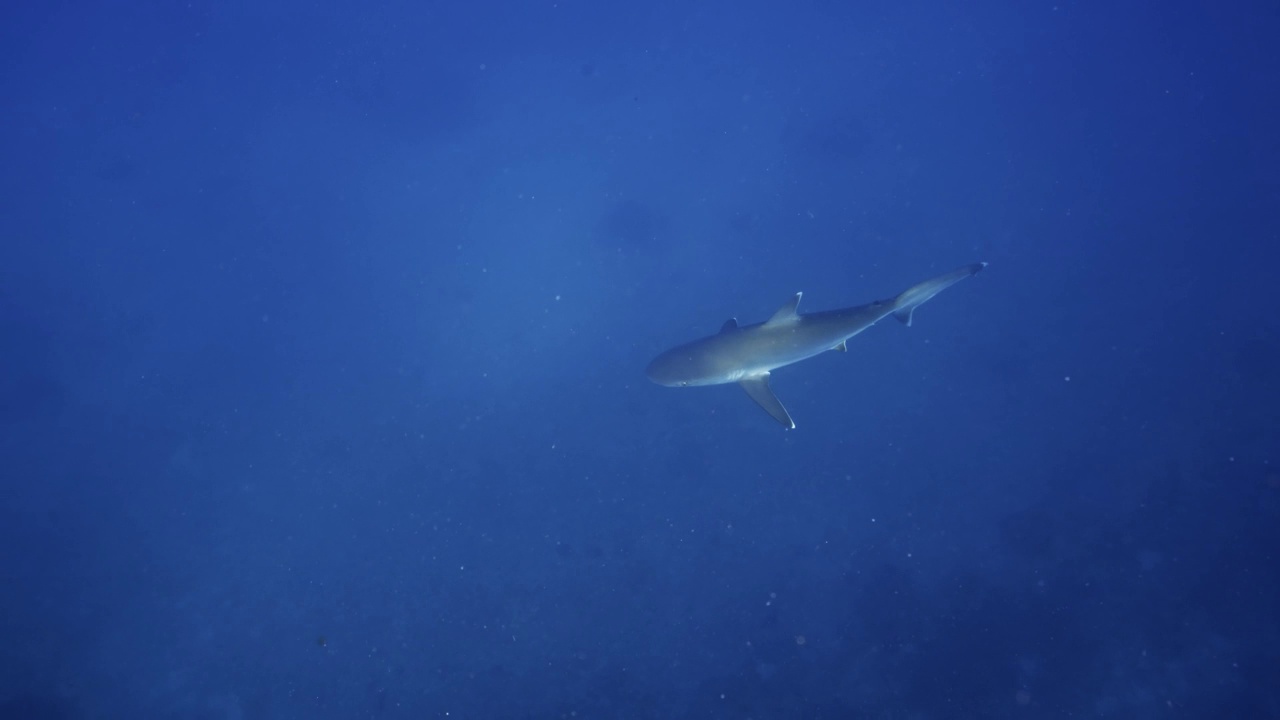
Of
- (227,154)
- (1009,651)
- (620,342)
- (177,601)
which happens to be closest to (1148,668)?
(1009,651)

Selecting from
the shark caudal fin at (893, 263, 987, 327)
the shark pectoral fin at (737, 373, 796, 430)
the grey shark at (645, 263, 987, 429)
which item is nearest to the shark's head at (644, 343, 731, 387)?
the grey shark at (645, 263, 987, 429)

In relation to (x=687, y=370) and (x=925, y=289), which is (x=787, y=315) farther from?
(x=925, y=289)

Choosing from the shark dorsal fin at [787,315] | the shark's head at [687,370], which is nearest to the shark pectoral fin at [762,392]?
the shark's head at [687,370]

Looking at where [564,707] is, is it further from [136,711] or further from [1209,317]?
[1209,317]

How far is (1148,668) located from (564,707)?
10.9 meters

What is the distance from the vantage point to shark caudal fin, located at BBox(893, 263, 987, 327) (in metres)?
7.65

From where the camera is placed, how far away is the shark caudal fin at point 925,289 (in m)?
7.65

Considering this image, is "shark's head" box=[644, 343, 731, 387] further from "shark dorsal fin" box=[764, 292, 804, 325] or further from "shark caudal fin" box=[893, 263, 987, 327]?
"shark caudal fin" box=[893, 263, 987, 327]

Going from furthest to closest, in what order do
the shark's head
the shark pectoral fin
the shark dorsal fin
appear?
1. the shark pectoral fin
2. the shark's head
3. the shark dorsal fin

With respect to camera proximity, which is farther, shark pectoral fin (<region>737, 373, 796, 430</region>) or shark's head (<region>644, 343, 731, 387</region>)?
shark pectoral fin (<region>737, 373, 796, 430</region>)

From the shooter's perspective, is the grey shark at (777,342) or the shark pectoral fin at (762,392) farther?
the shark pectoral fin at (762,392)

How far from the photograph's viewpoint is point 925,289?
7.78m

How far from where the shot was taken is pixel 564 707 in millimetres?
11125

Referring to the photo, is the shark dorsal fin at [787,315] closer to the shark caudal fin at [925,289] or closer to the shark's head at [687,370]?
the shark's head at [687,370]
